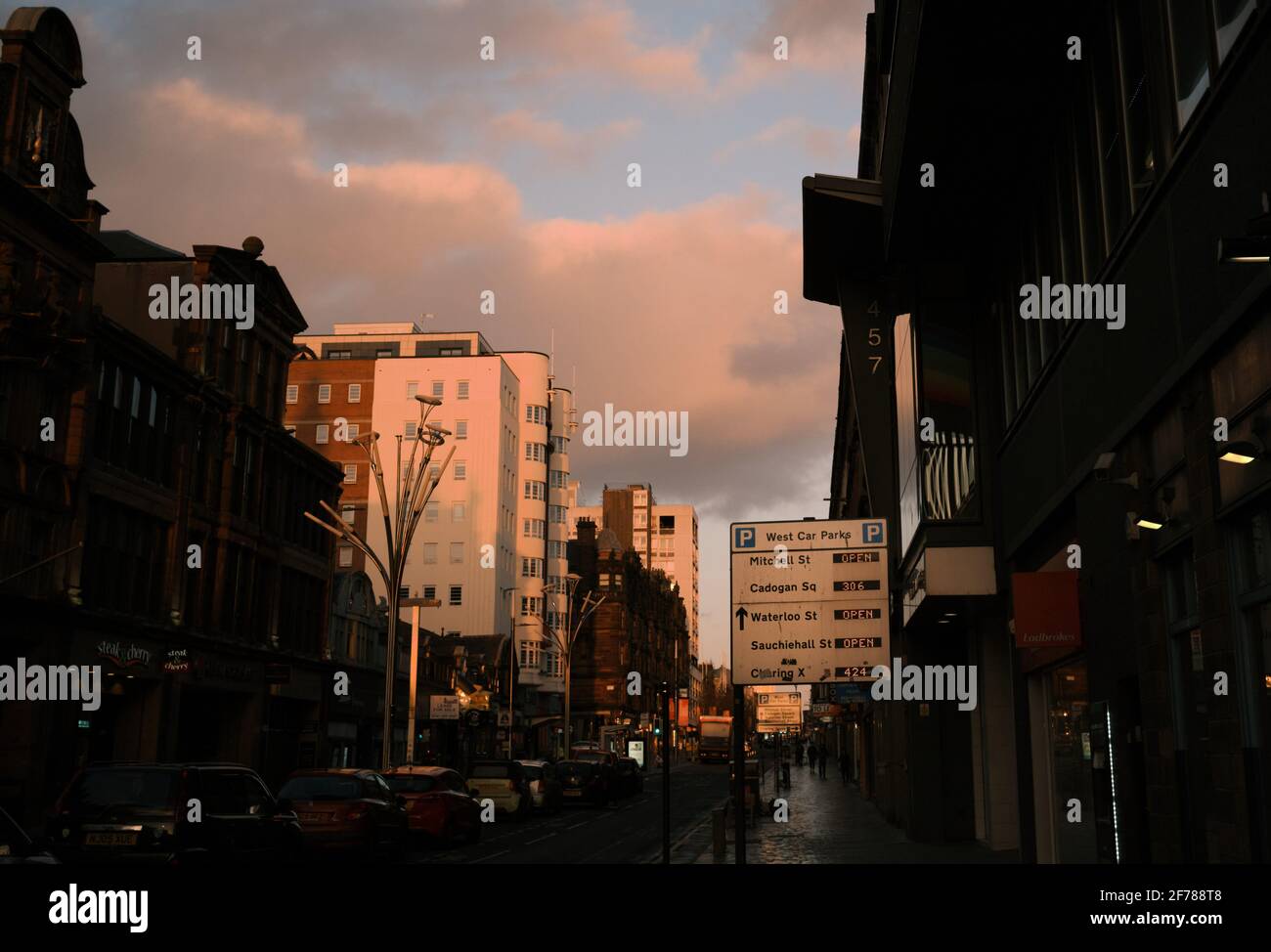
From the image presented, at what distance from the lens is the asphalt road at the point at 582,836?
24.2 metres

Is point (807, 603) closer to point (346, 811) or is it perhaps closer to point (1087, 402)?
point (1087, 402)

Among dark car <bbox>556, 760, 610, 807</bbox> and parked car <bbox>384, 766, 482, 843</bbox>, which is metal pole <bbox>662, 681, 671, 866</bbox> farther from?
dark car <bbox>556, 760, 610, 807</bbox>

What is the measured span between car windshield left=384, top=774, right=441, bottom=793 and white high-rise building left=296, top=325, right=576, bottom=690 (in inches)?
2161

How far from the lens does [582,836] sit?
3023 centimetres

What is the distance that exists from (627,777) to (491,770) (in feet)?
54.8

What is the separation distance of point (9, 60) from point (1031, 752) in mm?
28158

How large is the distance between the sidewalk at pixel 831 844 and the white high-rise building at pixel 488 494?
4916 cm

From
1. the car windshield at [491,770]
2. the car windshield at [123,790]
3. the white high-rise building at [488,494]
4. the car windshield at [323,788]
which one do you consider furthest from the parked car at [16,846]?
the white high-rise building at [488,494]

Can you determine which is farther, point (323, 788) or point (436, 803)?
point (436, 803)

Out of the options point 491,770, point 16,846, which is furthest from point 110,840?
point 491,770
